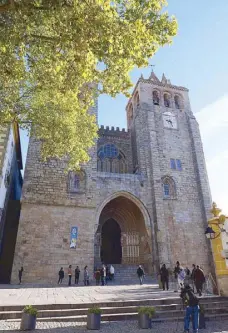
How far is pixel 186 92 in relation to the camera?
1181 inches

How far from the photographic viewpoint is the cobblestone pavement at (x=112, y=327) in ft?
19.5

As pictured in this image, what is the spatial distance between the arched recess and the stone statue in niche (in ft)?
7.34

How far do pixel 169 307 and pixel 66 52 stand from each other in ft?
29.2

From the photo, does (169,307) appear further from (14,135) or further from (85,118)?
(14,135)

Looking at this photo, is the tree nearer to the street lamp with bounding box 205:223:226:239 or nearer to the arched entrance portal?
the street lamp with bounding box 205:223:226:239

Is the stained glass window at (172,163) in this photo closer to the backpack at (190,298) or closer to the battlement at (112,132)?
the battlement at (112,132)

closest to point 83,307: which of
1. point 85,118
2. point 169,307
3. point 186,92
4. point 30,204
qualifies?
point 169,307

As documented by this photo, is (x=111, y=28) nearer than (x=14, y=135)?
Yes

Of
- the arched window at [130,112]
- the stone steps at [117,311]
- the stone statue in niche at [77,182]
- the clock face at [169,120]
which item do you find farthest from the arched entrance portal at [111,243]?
the stone steps at [117,311]

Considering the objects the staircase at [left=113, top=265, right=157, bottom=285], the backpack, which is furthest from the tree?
the staircase at [left=113, top=265, right=157, bottom=285]

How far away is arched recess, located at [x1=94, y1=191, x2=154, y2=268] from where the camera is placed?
66.8 feet

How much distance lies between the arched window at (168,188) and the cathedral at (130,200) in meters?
0.09

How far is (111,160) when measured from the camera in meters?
27.2

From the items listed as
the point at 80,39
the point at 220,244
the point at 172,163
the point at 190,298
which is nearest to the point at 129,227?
the point at 172,163
